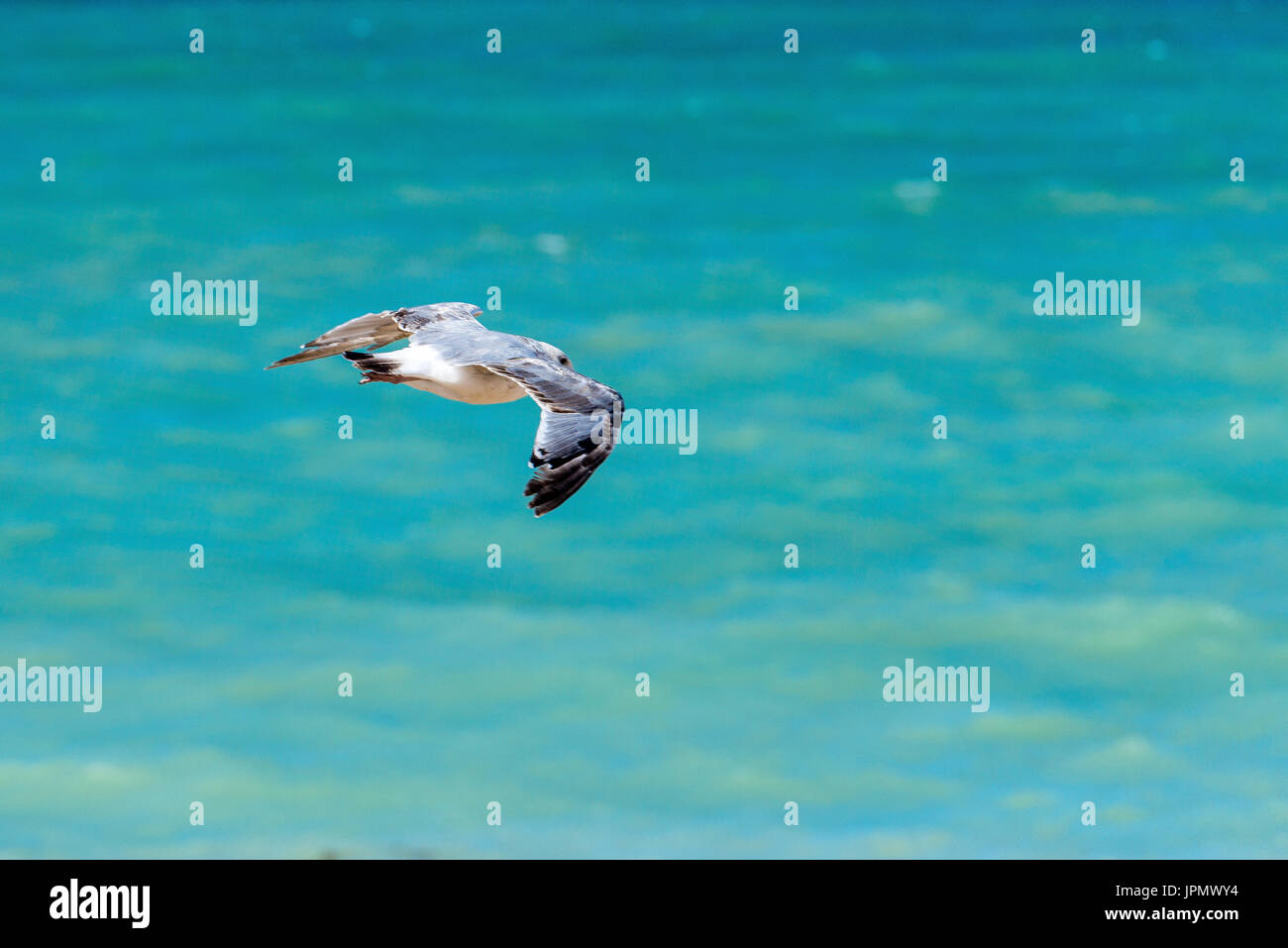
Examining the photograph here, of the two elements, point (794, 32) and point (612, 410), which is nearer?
point (612, 410)

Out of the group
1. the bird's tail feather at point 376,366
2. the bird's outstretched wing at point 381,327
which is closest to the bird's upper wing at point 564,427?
the bird's tail feather at point 376,366

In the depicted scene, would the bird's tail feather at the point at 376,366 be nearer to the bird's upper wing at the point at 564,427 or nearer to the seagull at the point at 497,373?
the seagull at the point at 497,373

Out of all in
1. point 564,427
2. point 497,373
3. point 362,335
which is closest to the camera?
point 564,427

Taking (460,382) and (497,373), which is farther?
(460,382)

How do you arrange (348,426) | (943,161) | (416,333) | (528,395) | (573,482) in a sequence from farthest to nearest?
1. (943,161)
2. (348,426)
3. (416,333)
4. (528,395)
5. (573,482)

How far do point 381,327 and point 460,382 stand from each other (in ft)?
8.72

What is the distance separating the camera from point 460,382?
1555 cm

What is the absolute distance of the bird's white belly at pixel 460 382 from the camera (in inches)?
611

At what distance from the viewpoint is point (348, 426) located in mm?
20938

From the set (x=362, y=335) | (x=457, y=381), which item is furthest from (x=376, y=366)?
(x=362, y=335)

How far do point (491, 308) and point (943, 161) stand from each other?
8.55 m

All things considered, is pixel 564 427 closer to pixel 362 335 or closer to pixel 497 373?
pixel 497 373
